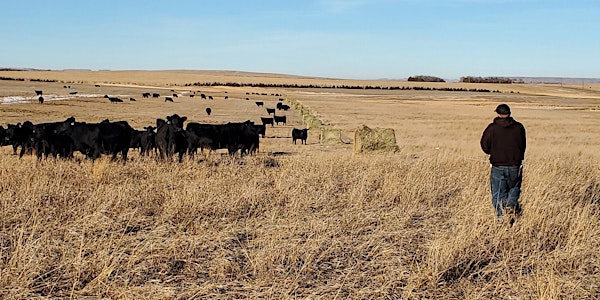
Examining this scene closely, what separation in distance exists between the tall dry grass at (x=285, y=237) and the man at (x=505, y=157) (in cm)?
30

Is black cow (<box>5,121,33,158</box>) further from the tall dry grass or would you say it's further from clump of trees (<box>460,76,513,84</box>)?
clump of trees (<box>460,76,513,84</box>)

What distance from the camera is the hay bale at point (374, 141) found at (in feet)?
59.4

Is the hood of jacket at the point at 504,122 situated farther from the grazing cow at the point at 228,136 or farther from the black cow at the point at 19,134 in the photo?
the black cow at the point at 19,134

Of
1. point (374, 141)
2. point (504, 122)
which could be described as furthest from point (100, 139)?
point (504, 122)

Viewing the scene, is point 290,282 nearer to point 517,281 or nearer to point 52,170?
point 517,281

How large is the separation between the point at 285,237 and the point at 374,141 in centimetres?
1259

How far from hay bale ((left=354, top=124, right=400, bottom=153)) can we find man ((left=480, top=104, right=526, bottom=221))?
10936 mm

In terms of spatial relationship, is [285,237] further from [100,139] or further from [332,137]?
[332,137]

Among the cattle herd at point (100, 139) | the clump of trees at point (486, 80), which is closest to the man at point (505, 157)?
the cattle herd at point (100, 139)

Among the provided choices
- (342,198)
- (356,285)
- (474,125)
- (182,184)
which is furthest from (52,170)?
(474,125)

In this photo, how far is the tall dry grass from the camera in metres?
4.62

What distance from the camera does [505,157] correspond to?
22.5 feet

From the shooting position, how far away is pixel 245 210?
23.1 feet

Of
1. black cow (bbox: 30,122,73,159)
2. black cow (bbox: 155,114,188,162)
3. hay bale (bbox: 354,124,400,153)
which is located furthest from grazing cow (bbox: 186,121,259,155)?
black cow (bbox: 30,122,73,159)
